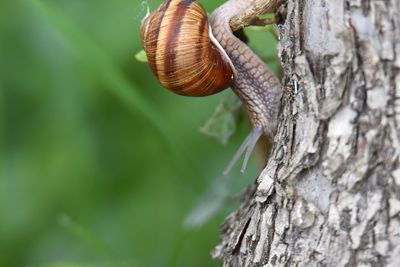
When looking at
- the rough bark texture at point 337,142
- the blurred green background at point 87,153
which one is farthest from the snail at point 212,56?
the blurred green background at point 87,153

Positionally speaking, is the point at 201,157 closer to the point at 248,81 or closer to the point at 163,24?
the point at 248,81

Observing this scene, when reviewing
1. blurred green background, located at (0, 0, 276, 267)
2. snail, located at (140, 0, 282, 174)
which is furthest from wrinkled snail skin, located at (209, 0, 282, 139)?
blurred green background, located at (0, 0, 276, 267)

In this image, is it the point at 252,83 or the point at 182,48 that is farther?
the point at 252,83

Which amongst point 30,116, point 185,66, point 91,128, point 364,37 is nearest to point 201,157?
point 91,128

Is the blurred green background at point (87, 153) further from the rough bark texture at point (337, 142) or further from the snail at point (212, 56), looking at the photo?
the rough bark texture at point (337, 142)

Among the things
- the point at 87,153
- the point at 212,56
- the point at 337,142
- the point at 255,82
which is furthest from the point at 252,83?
the point at 87,153

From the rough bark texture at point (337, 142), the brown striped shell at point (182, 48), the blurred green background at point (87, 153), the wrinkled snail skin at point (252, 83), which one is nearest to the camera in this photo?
the rough bark texture at point (337, 142)

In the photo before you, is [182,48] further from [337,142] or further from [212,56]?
[337,142]
